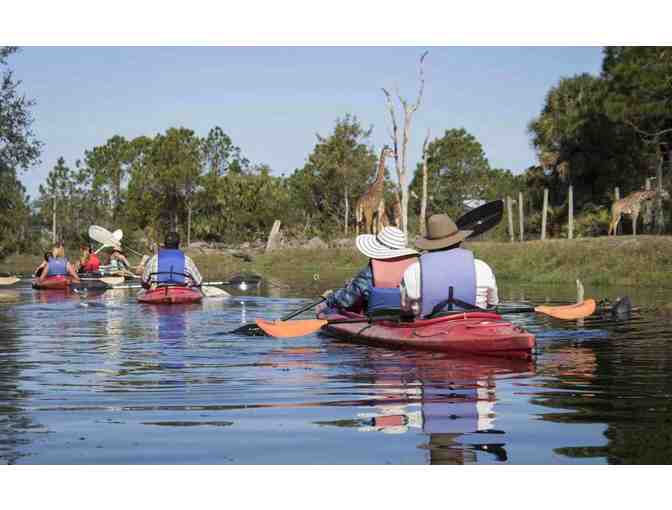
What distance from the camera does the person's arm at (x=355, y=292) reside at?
1262 cm

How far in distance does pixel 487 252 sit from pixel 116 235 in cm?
1267

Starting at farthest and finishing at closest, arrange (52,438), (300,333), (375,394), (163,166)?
1. (163,166)
2. (300,333)
3. (375,394)
4. (52,438)

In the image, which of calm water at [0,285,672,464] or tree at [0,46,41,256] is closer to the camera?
calm water at [0,285,672,464]

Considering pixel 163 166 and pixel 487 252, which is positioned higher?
pixel 163 166

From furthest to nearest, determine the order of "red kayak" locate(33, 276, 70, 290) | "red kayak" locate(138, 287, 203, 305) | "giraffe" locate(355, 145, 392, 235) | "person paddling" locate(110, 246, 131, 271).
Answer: "giraffe" locate(355, 145, 392, 235) → "person paddling" locate(110, 246, 131, 271) → "red kayak" locate(33, 276, 70, 290) → "red kayak" locate(138, 287, 203, 305)

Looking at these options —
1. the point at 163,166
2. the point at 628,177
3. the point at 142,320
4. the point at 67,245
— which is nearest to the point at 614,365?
the point at 142,320

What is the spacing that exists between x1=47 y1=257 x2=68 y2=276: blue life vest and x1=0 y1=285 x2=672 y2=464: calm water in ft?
37.4

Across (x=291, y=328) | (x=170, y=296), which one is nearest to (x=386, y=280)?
(x=291, y=328)

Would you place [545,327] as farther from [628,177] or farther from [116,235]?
[628,177]

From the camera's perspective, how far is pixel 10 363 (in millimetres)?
10844

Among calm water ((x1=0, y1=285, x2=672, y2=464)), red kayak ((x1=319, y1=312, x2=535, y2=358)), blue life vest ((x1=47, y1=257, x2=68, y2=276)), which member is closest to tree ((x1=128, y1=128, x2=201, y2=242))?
blue life vest ((x1=47, y1=257, x2=68, y2=276))

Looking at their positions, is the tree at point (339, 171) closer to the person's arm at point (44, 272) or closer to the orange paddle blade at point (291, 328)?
the person's arm at point (44, 272)

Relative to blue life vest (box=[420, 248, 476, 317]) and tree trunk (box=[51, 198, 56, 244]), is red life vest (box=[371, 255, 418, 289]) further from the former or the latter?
tree trunk (box=[51, 198, 56, 244])

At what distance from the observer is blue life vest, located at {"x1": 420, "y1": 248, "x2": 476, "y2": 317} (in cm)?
1045
